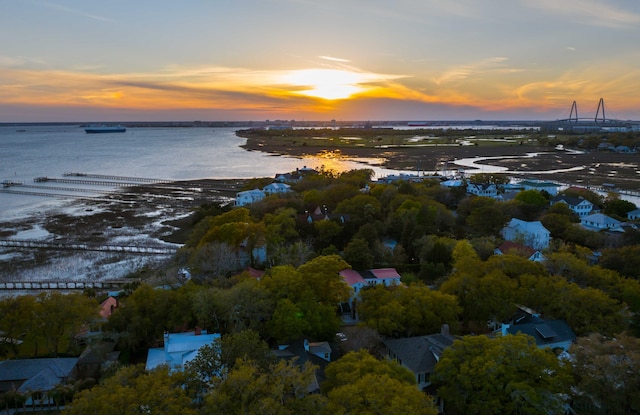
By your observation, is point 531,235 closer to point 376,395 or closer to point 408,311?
point 408,311

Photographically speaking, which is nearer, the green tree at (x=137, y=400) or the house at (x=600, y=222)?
the green tree at (x=137, y=400)

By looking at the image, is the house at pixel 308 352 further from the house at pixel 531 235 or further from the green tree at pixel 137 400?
the house at pixel 531 235

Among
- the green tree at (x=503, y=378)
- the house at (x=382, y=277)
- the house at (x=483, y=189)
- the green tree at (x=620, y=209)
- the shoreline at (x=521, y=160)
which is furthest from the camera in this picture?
the shoreline at (x=521, y=160)

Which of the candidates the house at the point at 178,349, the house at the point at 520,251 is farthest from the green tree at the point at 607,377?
the house at the point at 178,349

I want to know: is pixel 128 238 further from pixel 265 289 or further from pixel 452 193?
pixel 452 193

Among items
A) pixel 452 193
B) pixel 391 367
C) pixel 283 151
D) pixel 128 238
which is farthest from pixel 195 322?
pixel 283 151

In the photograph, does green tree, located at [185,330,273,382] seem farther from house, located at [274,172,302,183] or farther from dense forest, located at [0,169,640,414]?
house, located at [274,172,302,183]
